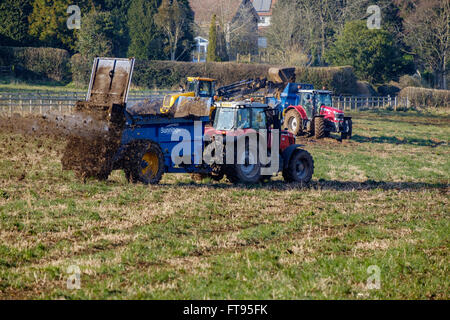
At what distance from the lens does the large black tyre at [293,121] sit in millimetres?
28703

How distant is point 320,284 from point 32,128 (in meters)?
8.25

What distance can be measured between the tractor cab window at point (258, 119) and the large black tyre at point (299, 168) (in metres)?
1.34

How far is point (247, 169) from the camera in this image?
15.1 m

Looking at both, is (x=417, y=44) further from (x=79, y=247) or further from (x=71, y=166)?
(x=79, y=247)

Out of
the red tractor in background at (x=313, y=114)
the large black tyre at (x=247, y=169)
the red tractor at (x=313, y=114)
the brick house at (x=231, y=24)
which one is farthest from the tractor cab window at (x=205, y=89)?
the brick house at (x=231, y=24)

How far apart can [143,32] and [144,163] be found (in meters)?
37.8

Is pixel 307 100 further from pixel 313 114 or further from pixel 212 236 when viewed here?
pixel 212 236

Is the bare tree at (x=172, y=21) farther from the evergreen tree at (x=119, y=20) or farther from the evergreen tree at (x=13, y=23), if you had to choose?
the evergreen tree at (x=13, y=23)

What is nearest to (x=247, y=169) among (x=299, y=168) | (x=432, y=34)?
(x=299, y=168)

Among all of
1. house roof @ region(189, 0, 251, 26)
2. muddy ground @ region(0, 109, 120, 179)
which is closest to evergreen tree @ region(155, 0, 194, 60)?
house roof @ region(189, 0, 251, 26)

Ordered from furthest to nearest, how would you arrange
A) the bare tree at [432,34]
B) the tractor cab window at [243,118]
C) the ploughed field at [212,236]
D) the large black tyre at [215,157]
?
the bare tree at [432,34], the tractor cab window at [243,118], the large black tyre at [215,157], the ploughed field at [212,236]

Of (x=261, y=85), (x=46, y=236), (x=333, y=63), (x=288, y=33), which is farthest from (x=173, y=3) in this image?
(x=46, y=236)

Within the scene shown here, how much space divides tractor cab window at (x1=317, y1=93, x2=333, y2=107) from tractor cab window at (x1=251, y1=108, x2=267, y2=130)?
47.5 feet

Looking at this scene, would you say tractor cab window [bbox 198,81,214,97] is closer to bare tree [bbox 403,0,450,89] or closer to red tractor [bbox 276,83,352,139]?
red tractor [bbox 276,83,352,139]
